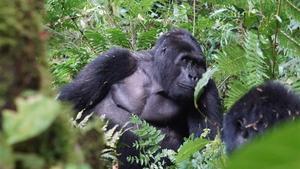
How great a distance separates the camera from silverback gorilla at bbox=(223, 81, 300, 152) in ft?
6.67

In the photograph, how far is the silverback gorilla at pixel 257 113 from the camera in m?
2.03

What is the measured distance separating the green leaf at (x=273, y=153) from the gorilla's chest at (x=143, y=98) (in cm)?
420

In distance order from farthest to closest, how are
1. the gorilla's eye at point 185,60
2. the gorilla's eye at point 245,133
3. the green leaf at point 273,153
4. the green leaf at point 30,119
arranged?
the gorilla's eye at point 185,60 → the gorilla's eye at point 245,133 → the green leaf at point 30,119 → the green leaf at point 273,153

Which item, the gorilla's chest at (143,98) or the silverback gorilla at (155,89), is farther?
the gorilla's chest at (143,98)

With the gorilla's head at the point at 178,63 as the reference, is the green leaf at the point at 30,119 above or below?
above

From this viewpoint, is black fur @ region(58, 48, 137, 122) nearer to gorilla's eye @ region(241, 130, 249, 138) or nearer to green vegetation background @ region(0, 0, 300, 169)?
green vegetation background @ region(0, 0, 300, 169)

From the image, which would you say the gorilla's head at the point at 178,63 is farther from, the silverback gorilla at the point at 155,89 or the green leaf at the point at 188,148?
the green leaf at the point at 188,148

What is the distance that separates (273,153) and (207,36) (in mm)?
4994

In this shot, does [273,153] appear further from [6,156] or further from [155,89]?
[155,89]

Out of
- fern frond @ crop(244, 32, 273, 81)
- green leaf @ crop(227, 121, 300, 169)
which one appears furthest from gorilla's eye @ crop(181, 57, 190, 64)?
green leaf @ crop(227, 121, 300, 169)

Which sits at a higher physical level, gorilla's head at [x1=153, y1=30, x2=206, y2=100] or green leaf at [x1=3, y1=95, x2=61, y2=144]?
green leaf at [x1=3, y1=95, x2=61, y2=144]

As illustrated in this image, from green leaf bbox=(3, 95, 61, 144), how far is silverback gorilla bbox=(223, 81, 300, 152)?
4.55 ft

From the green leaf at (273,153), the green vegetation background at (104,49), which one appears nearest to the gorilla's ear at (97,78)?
the green vegetation background at (104,49)

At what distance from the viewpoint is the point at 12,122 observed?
702 mm
